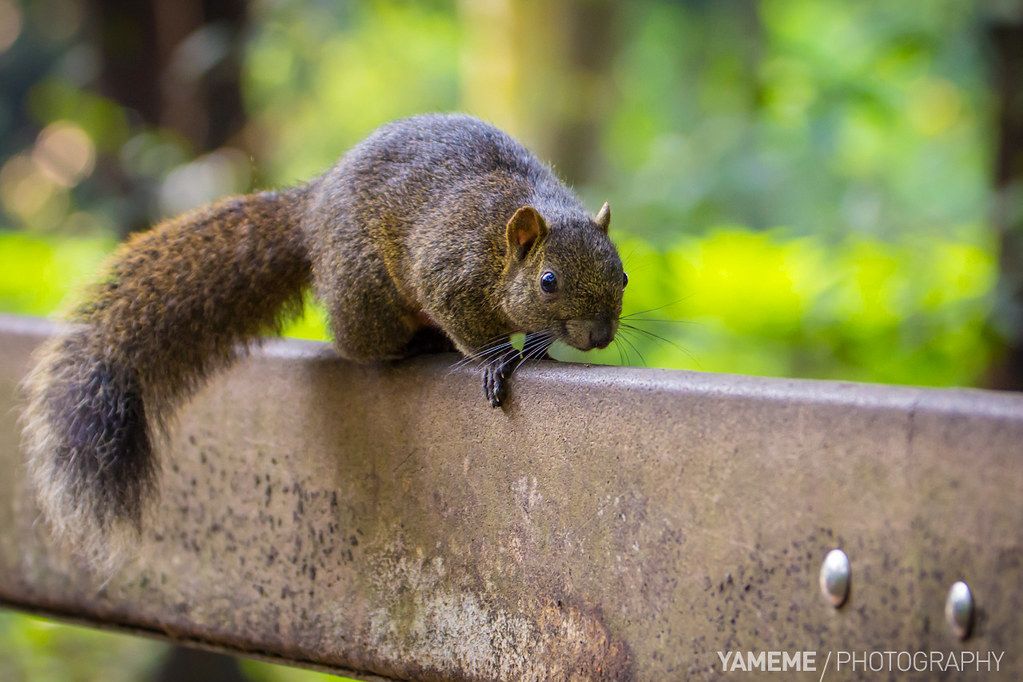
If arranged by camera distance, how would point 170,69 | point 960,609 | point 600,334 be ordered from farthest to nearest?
point 170,69 → point 600,334 → point 960,609

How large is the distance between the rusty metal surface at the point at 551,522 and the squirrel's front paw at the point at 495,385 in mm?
21

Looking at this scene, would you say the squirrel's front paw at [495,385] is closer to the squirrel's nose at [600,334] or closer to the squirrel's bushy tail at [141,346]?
the squirrel's nose at [600,334]

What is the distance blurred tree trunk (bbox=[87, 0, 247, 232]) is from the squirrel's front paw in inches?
116

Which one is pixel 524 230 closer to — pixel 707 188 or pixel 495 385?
pixel 495 385

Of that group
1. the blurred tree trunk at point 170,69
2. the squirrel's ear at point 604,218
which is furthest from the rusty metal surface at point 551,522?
the blurred tree trunk at point 170,69

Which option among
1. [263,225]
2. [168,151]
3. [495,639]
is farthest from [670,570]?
[168,151]

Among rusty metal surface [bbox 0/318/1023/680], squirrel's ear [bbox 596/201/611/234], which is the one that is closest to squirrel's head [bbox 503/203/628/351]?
squirrel's ear [bbox 596/201/611/234]

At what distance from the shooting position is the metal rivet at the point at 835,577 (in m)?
1.43

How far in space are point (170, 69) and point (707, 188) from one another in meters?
3.46

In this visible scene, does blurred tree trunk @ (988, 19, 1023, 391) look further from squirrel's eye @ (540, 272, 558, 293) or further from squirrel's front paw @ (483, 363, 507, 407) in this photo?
squirrel's front paw @ (483, 363, 507, 407)

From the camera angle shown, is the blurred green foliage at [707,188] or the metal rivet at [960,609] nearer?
the metal rivet at [960,609]

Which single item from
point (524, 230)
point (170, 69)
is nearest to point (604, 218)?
point (524, 230)

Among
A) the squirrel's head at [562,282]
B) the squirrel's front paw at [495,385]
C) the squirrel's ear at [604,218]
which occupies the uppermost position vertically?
the squirrel's ear at [604,218]

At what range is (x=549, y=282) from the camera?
2.15m
